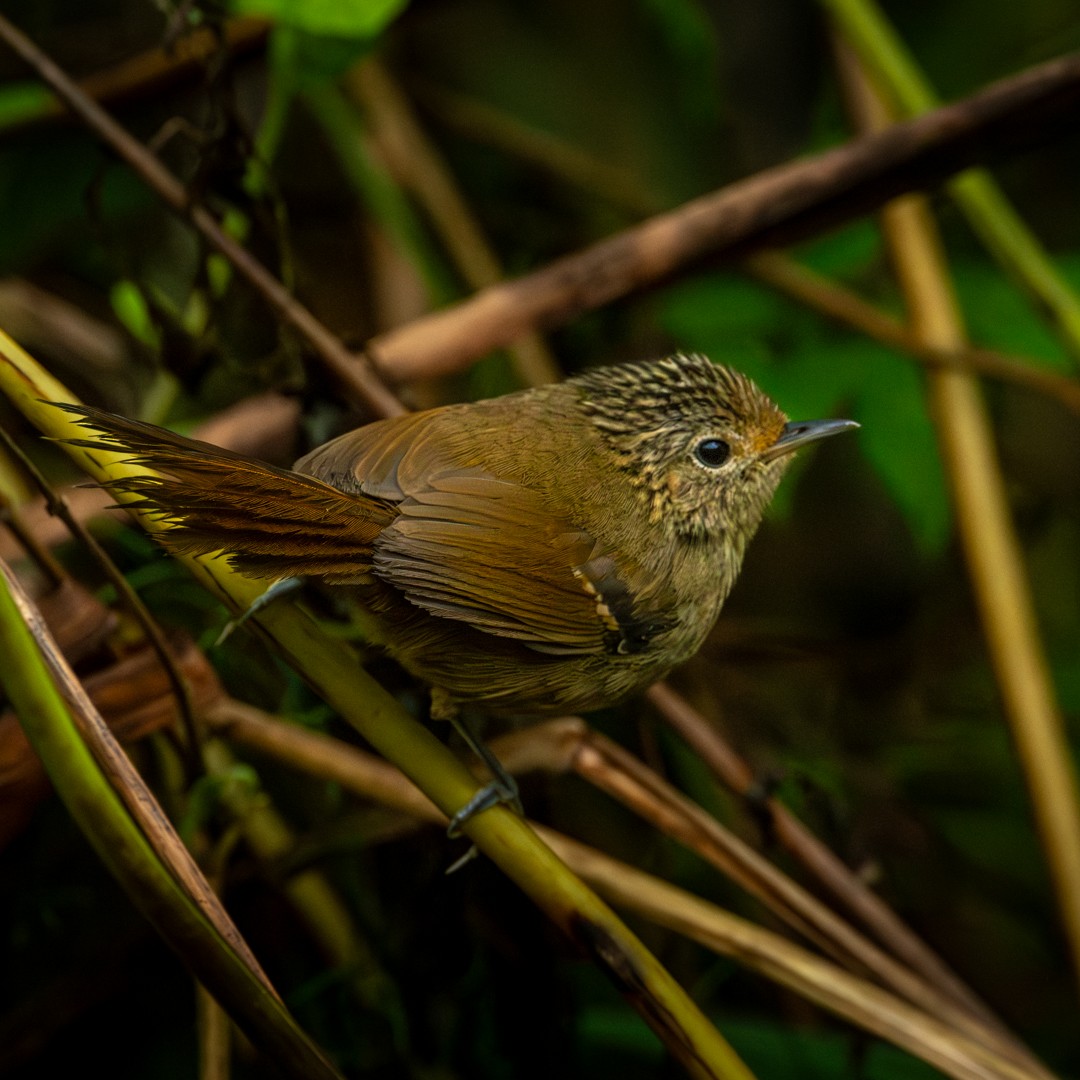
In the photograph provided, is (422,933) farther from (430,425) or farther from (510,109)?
(510,109)

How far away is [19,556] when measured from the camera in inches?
76.1

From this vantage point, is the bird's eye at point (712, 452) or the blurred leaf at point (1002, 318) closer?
the bird's eye at point (712, 452)

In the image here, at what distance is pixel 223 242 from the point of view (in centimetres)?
202

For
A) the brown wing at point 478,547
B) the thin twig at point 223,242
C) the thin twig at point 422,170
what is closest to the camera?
the brown wing at point 478,547

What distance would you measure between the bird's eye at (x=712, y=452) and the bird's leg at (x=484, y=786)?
566 millimetres

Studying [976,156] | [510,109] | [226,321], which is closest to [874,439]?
[976,156]

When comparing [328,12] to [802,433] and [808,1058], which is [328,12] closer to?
[802,433]

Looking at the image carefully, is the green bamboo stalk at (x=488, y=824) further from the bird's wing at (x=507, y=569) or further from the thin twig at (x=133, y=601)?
the bird's wing at (x=507, y=569)

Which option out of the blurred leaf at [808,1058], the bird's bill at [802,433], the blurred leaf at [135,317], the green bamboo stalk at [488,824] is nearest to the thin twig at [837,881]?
the blurred leaf at [808,1058]

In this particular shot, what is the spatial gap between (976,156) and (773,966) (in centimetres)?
158

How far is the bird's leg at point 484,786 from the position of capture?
4.55 ft

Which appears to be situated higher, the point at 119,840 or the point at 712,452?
the point at 119,840

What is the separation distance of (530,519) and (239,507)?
1.61 ft

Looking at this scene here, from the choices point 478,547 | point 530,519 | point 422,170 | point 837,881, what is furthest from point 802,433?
point 422,170
